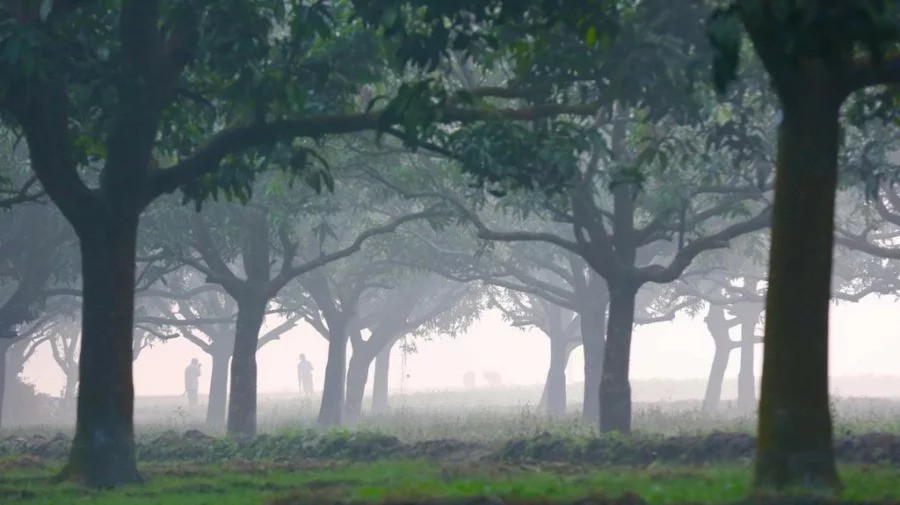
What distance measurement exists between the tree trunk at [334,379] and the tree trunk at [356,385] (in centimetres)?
482

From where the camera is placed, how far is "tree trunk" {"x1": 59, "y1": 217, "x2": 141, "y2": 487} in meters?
18.8

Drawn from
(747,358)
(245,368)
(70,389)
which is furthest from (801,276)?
(70,389)

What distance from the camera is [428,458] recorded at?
75.5 ft

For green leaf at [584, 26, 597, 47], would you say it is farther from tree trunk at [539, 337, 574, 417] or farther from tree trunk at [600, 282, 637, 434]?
tree trunk at [539, 337, 574, 417]

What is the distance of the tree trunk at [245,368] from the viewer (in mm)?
34156

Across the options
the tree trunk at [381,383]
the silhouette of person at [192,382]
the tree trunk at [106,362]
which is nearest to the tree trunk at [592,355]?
the tree trunk at [106,362]

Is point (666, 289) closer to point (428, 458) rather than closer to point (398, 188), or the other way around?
point (398, 188)

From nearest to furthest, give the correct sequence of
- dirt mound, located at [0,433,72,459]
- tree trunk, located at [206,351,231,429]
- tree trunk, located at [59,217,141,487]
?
tree trunk, located at [59,217,141,487] < dirt mound, located at [0,433,72,459] < tree trunk, located at [206,351,231,429]

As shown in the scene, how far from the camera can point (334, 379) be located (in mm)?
47469

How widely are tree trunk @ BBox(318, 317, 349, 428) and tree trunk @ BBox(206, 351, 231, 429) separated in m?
7.39

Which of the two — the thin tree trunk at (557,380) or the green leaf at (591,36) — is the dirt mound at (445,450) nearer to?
the green leaf at (591,36)

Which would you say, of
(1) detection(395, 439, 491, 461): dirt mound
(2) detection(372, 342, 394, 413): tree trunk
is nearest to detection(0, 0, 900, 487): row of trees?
(1) detection(395, 439, 491, 461): dirt mound

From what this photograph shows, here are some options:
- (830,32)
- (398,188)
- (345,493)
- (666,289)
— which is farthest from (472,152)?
(666,289)

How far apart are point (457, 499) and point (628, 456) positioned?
9151 millimetres
